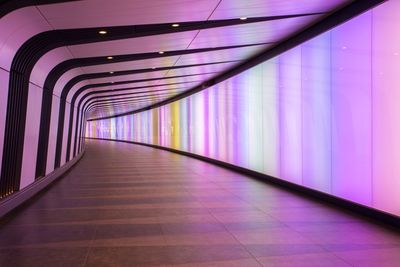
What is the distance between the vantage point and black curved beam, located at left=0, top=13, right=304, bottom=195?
7.27 metres

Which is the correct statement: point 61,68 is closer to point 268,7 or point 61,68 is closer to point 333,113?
point 268,7

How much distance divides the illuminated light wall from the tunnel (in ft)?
0.10

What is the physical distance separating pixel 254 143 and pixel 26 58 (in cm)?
723

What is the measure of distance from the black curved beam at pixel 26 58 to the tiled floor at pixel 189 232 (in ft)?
2.82

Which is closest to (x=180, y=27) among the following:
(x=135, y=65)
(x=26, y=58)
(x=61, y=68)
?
(x=26, y=58)

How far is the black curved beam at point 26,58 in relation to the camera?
7273 mm

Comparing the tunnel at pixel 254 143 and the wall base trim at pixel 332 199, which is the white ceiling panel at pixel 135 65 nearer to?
the tunnel at pixel 254 143

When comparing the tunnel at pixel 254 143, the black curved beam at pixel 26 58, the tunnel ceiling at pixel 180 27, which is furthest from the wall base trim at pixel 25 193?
the tunnel ceiling at pixel 180 27

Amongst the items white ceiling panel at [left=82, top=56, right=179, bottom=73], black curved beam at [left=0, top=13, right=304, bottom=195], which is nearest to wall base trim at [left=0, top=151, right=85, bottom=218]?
black curved beam at [left=0, top=13, right=304, bottom=195]

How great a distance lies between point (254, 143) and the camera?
1280 centimetres

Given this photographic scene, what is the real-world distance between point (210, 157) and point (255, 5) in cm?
1196

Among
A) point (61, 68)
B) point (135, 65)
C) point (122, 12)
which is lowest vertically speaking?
point (61, 68)

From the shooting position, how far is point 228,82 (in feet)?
50.1

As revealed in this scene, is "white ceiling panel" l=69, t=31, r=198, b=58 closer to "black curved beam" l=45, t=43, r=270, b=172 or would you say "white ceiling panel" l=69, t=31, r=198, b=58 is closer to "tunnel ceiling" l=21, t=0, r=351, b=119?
"tunnel ceiling" l=21, t=0, r=351, b=119
